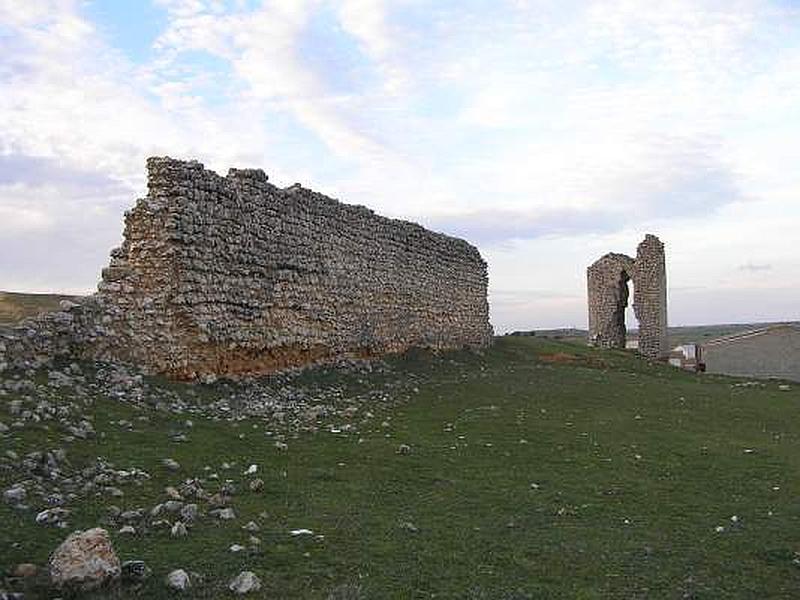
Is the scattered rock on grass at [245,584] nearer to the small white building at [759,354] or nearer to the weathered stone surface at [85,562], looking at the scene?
the weathered stone surface at [85,562]

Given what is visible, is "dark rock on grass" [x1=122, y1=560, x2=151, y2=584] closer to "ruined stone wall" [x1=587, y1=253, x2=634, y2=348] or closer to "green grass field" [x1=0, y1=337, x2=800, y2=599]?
"green grass field" [x1=0, y1=337, x2=800, y2=599]

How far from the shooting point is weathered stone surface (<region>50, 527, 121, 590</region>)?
4508 millimetres

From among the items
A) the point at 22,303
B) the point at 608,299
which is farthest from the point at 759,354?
the point at 22,303

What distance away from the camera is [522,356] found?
27.5 m

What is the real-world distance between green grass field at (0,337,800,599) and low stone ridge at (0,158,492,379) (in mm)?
1239

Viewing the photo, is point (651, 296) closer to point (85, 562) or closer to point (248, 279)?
point (248, 279)

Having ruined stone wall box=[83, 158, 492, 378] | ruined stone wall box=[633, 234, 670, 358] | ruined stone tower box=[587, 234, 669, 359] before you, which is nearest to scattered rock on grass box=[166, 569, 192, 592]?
ruined stone wall box=[83, 158, 492, 378]

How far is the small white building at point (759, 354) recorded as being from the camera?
107 ft

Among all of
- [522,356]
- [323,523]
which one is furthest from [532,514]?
[522,356]

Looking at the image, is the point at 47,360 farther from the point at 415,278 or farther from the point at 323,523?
the point at 415,278

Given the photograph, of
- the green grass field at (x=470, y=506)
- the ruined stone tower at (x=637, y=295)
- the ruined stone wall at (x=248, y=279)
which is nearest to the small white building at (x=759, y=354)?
the ruined stone tower at (x=637, y=295)

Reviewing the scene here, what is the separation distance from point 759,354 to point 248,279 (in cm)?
2602

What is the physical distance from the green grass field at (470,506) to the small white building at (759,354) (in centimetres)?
2082

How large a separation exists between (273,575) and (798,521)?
4880mm
